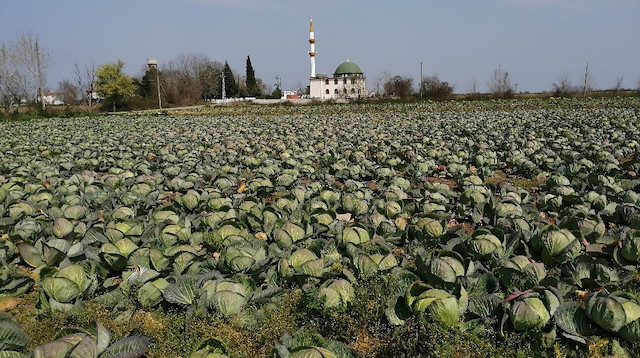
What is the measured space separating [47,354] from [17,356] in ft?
0.95

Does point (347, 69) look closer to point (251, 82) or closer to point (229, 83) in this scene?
point (251, 82)

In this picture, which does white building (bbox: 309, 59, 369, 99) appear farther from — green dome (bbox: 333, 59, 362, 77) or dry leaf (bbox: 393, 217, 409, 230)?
dry leaf (bbox: 393, 217, 409, 230)

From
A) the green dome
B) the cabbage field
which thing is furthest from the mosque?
the cabbage field

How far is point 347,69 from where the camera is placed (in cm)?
→ 12462

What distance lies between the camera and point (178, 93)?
90000 millimetres

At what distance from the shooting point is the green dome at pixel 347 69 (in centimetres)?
12412

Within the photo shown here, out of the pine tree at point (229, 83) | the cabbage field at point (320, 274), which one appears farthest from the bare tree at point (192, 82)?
the cabbage field at point (320, 274)

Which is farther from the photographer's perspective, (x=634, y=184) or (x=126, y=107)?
(x=126, y=107)

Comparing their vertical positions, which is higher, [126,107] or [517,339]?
[126,107]

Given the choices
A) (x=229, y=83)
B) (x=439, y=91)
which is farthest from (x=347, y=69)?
(x=439, y=91)

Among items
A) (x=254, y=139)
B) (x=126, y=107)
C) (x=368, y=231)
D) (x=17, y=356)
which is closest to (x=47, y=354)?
(x=17, y=356)

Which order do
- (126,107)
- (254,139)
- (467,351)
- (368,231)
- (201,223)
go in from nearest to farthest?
(467,351) → (368,231) → (201,223) → (254,139) → (126,107)

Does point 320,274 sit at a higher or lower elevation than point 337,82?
lower

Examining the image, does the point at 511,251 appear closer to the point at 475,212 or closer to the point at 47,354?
the point at 475,212
